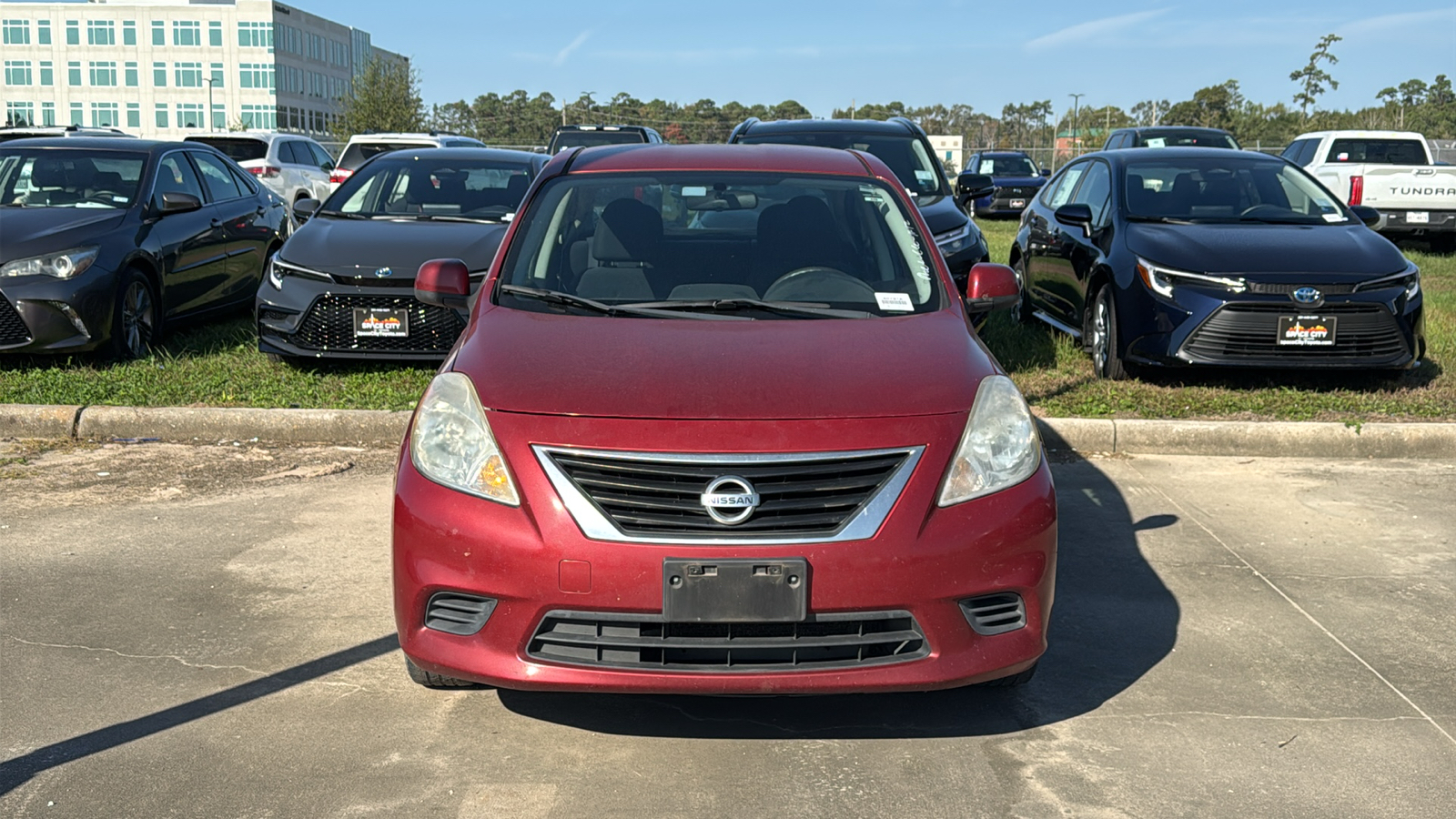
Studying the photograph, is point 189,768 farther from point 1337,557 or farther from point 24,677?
point 1337,557

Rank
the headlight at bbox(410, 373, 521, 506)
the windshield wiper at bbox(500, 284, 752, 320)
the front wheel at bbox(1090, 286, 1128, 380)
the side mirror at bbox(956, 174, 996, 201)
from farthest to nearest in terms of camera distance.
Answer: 1. the side mirror at bbox(956, 174, 996, 201)
2. the front wheel at bbox(1090, 286, 1128, 380)
3. the windshield wiper at bbox(500, 284, 752, 320)
4. the headlight at bbox(410, 373, 521, 506)

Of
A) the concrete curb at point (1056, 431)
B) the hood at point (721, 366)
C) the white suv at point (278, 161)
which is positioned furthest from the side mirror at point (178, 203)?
the white suv at point (278, 161)

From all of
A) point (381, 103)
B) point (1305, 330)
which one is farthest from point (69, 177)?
point (381, 103)

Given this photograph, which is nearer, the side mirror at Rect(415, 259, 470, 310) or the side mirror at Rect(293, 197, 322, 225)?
the side mirror at Rect(415, 259, 470, 310)

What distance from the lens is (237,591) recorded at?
197 inches

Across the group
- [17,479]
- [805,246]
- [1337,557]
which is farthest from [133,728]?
[1337,557]

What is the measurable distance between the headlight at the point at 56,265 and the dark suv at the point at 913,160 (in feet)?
16.1

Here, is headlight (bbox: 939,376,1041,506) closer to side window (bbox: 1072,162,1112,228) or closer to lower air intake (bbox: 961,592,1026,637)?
lower air intake (bbox: 961,592,1026,637)

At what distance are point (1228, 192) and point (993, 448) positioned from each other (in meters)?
6.57

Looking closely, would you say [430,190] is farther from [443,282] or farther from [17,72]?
[17,72]

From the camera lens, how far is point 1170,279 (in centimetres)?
838

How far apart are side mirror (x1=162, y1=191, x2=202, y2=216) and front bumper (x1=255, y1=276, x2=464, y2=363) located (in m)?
1.56

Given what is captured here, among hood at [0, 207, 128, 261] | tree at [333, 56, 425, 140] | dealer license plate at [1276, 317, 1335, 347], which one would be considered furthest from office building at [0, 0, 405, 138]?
dealer license plate at [1276, 317, 1335, 347]

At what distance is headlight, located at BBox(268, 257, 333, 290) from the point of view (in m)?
8.57
